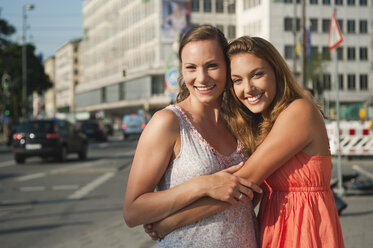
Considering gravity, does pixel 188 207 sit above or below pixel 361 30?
below

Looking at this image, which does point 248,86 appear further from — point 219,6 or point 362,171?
point 219,6

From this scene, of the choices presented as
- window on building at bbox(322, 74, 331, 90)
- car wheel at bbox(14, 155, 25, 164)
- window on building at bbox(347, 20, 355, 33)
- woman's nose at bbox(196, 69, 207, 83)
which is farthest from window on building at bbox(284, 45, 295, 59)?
woman's nose at bbox(196, 69, 207, 83)

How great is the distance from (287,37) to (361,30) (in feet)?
36.0

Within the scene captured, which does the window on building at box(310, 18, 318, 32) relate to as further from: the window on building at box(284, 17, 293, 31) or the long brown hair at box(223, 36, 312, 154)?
the long brown hair at box(223, 36, 312, 154)

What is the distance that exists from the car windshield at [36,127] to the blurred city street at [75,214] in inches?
204

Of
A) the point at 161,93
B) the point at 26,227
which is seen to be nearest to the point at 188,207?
the point at 26,227

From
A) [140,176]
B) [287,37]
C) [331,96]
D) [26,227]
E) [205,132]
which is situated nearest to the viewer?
[140,176]

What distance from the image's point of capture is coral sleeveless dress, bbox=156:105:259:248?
2.73 meters

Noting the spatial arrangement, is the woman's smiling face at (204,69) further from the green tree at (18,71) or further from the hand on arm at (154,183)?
the green tree at (18,71)

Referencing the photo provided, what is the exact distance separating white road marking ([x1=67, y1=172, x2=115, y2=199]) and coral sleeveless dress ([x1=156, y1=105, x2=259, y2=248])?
30.5 feet

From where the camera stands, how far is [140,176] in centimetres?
266

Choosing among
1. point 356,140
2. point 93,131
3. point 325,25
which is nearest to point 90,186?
point 356,140

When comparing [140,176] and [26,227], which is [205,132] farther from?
[26,227]

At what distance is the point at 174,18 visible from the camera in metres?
42.4
